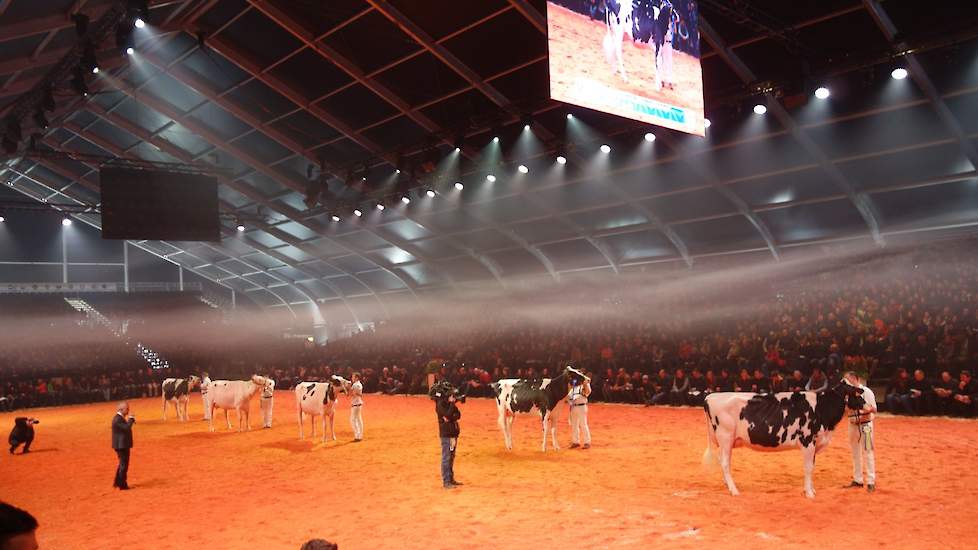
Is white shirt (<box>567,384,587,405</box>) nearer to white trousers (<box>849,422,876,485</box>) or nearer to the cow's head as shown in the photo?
white trousers (<box>849,422,876,485</box>)

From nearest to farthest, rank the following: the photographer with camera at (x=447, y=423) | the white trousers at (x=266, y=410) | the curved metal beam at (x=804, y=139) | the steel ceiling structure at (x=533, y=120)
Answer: the photographer with camera at (x=447, y=423)
the steel ceiling structure at (x=533, y=120)
the curved metal beam at (x=804, y=139)
the white trousers at (x=266, y=410)

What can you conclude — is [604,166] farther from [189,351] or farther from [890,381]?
[189,351]

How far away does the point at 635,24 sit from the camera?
10562 mm

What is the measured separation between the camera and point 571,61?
9891mm

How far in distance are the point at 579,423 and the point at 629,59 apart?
6929mm

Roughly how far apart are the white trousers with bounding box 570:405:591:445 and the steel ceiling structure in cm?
903

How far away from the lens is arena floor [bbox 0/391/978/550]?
7.15 meters

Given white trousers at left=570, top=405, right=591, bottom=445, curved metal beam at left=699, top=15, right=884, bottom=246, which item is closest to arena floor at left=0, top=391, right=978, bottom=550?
white trousers at left=570, top=405, right=591, bottom=445

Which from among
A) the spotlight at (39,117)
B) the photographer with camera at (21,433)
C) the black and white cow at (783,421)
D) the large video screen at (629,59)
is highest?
the spotlight at (39,117)

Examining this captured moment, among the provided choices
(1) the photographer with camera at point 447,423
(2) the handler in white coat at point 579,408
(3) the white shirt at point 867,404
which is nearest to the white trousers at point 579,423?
(2) the handler in white coat at point 579,408

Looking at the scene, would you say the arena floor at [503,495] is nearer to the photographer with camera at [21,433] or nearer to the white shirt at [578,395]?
the photographer with camera at [21,433]

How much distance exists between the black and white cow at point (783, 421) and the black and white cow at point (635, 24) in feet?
17.9

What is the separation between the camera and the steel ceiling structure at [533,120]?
623 inches

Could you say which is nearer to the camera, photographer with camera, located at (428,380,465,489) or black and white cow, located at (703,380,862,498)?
black and white cow, located at (703,380,862,498)
